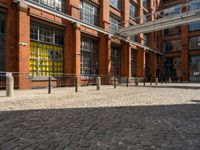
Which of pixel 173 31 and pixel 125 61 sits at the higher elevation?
pixel 173 31

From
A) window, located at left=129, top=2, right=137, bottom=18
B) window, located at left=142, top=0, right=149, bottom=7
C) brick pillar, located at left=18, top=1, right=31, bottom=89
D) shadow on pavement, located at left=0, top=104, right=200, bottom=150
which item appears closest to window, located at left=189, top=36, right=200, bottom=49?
window, located at left=142, top=0, right=149, bottom=7

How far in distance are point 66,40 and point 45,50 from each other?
8.66 ft

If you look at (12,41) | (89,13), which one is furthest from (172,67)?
(12,41)

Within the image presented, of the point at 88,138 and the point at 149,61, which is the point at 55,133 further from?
the point at 149,61

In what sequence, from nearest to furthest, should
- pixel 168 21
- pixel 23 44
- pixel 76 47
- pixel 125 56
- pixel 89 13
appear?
pixel 23 44 < pixel 76 47 < pixel 89 13 < pixel 168 21 < pixel 125 56

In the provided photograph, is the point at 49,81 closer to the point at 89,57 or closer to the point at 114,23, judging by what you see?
the point at 89,57

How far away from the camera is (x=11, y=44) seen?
51.5 feet

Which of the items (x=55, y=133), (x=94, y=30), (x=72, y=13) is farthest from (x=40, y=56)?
(x=55, y=133)

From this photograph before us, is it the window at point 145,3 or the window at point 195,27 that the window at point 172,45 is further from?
the window at point 145,3

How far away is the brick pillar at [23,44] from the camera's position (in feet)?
51.0

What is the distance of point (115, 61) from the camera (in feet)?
97.9

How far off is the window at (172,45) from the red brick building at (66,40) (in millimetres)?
12507

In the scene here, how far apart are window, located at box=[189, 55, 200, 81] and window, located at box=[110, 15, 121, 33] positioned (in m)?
18.9

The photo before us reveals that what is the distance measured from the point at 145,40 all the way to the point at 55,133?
37.0 metres
